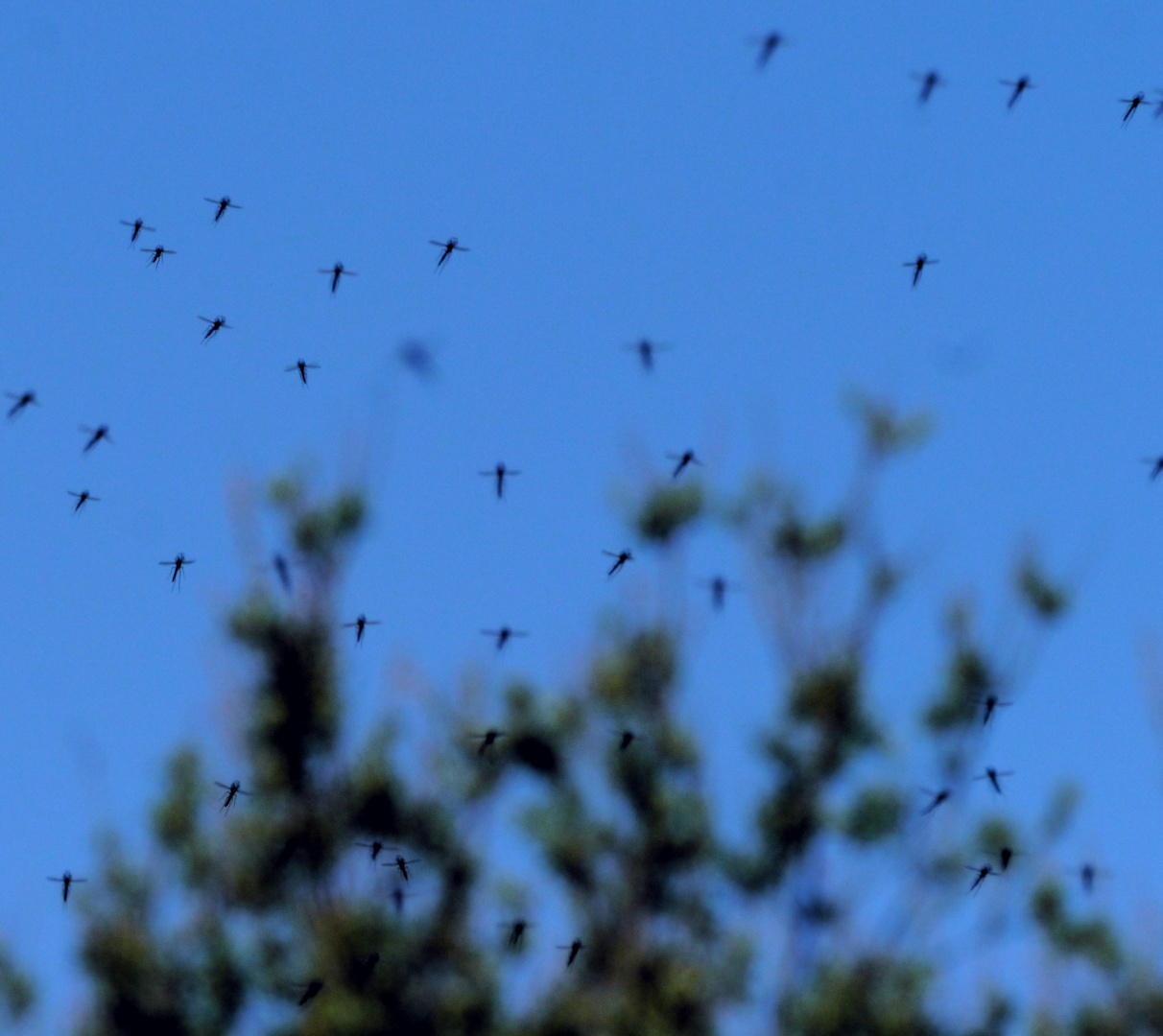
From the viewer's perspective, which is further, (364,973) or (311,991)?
(364,973)

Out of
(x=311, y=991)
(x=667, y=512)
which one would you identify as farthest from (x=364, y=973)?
(x=667, y=512)

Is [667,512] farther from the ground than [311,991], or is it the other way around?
[667,512]

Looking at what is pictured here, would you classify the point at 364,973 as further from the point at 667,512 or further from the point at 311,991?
the point at 667,512

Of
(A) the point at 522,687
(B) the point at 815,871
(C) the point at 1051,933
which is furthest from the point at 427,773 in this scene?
(C) the point at 1051,933

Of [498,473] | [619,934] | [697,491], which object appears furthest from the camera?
[697,491]

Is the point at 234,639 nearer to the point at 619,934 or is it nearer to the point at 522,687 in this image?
the point at 522,687

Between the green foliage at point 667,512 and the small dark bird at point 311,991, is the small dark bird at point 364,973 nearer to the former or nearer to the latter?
the small dark bird at point 311,991
